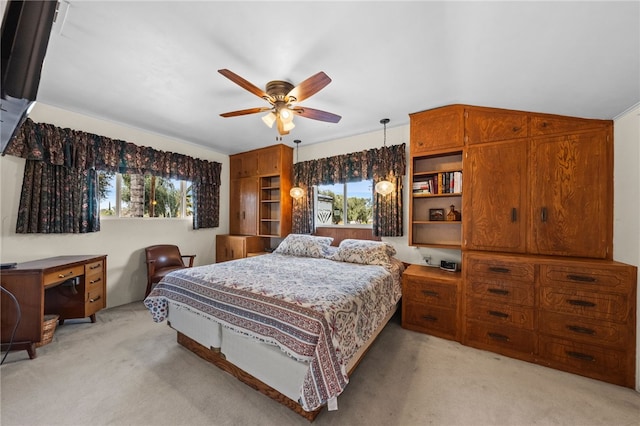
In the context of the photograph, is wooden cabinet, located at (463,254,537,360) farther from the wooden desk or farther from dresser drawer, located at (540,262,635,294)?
the wooden desk

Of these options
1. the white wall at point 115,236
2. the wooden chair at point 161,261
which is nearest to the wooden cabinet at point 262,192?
the white wall at point 115,236

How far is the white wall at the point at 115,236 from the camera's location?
2662 millimetres

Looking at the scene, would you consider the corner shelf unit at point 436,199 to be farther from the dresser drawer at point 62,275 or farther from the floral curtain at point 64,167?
the floral curtain at point 64,167

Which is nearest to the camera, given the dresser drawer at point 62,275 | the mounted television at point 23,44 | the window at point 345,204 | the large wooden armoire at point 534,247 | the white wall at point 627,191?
the mounted television at point 23,44

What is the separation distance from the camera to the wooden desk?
2.18m

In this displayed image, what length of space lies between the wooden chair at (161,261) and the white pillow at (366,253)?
250 centimetres

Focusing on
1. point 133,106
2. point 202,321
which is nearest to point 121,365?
point 202,321

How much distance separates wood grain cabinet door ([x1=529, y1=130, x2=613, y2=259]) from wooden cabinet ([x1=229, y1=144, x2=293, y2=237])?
3.43 metres

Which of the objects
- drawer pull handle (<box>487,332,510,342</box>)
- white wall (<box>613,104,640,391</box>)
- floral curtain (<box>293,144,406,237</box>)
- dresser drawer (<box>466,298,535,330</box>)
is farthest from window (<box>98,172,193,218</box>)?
white wall (<box>613,104,640,391</box>)

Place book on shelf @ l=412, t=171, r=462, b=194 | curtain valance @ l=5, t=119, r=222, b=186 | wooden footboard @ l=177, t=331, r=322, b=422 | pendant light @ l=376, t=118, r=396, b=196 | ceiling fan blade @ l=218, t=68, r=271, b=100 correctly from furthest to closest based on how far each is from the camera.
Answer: pendant light @ l=376, t=118, r=396, b=196, book on shelf @ l=412, t=171, r=462, b=194, curtain valance @ l=5, t=119, r=222, b=186, ceiling fan blade @ l=218, t=68, r=271, b=100, wooden footboard @ l=177, t=331, r=322, b=422

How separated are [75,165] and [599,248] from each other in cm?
567

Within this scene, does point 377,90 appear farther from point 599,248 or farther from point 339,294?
point 599,248

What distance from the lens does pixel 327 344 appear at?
1.50 meters

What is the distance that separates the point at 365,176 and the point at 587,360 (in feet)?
9.49
